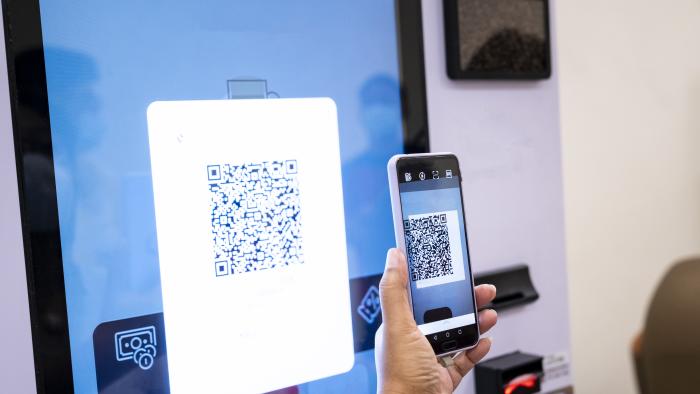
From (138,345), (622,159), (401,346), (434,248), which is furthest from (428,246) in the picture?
(622,159)

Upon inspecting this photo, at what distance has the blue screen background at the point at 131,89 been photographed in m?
0.67

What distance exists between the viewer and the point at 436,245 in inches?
30.8

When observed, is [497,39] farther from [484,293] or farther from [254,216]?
[254,216]

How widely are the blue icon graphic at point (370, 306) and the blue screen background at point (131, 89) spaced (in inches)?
2.5

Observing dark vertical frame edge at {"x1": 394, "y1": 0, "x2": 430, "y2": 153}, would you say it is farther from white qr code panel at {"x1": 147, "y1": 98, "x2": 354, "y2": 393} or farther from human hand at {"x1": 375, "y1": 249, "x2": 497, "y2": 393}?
human hand at {"x1": 375, "y1": 249, "x2": 497, "y2": 393}

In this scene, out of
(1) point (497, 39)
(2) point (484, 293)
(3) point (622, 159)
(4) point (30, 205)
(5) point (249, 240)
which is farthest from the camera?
(3) point (622, 159)

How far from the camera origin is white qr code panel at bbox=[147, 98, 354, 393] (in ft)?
2.37

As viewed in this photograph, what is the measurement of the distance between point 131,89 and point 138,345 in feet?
1.03

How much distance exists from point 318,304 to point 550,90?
0.66 metres

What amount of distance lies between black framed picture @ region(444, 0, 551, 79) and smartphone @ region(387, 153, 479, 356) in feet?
0.89

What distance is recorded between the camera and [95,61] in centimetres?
68

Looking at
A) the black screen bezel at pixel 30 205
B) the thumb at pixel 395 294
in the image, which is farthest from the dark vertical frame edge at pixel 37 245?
the thumb at pixel 395 294

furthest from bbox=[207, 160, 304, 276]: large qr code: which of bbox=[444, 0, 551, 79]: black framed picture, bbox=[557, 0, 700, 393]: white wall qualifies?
bbox=[557, 0, 700, 393]: white wall

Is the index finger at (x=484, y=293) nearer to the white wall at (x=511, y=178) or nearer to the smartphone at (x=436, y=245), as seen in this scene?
the smartphone at (x=436, y=245)
